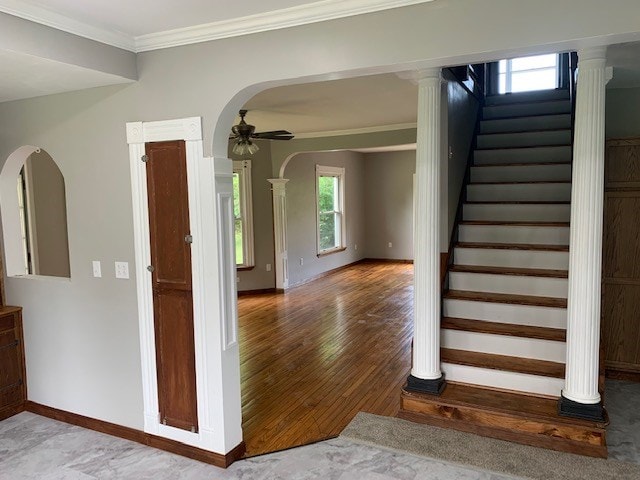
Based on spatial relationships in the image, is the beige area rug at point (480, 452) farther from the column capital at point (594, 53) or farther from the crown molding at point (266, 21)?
the crown molding at point (266, 21)

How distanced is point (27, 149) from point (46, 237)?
5.67 ft

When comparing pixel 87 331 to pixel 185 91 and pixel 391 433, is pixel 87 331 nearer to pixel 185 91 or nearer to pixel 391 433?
pixel 185 91

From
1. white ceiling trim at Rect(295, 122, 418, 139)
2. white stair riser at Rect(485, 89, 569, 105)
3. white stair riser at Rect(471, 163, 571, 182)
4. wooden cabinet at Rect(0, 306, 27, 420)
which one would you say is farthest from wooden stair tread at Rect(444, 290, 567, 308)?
wooden cabinet at Rect(0, 306, 27, 420)

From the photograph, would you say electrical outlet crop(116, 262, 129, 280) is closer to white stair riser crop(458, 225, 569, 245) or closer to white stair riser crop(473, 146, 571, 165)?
white stair riser crop(458, 225, 569, 245)

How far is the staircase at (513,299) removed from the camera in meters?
2.90

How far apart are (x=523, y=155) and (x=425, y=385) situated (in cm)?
291

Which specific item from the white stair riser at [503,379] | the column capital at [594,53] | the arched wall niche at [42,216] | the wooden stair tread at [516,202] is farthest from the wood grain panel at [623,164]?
the arched wall niche at [42,216]

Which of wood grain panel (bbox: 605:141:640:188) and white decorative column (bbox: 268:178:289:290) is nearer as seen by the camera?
wood grain panel (bbox: 605:141:640:188)

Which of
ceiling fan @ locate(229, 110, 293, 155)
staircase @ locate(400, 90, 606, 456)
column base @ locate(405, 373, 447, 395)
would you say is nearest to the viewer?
staircase @ locate(400, 90, 606, 456)

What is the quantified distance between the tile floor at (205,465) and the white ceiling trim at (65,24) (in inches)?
90.9

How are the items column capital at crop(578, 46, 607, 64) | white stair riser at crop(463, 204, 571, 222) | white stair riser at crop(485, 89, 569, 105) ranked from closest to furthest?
1. column capital at crop(578, 46, 607, 64)
2. white stair riser at crop(463, 204, 571, 222)
3. white stair riser at crop(485, 89, 569, 105)

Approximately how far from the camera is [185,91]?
2.55 m

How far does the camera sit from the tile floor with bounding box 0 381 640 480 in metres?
2.58

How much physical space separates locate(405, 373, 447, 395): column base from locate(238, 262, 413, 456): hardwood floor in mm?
260
